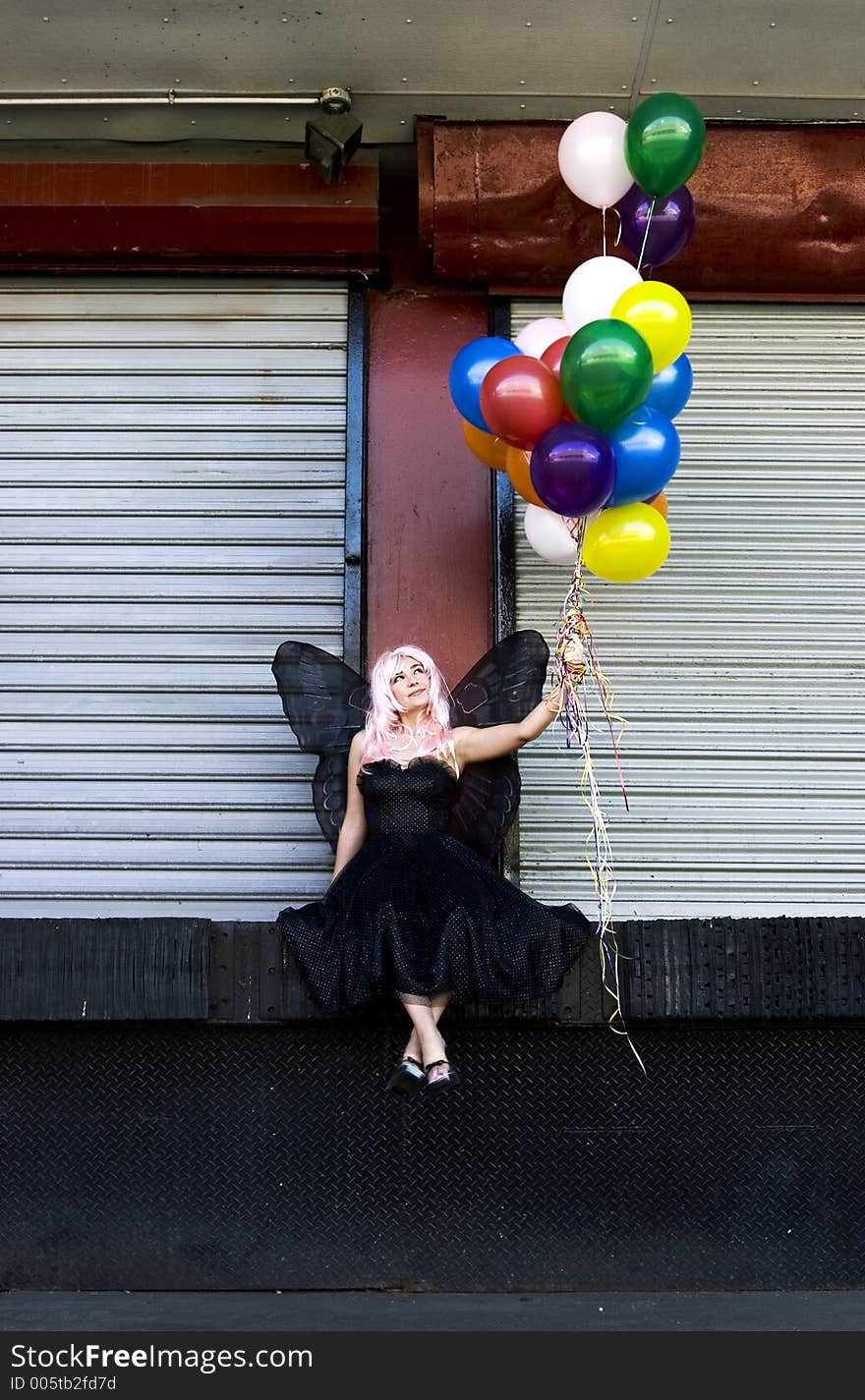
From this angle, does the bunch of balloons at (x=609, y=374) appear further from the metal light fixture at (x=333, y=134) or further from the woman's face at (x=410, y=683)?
the metal light fixture at (x=333, y=134)

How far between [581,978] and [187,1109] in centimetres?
130

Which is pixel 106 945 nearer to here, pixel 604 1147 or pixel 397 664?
pixel 397 664

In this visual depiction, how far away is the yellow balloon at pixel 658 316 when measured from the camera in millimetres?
4023

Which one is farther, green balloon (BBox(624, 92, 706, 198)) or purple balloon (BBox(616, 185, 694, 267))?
purple balloon (BBox(616, 185, 694, 267))

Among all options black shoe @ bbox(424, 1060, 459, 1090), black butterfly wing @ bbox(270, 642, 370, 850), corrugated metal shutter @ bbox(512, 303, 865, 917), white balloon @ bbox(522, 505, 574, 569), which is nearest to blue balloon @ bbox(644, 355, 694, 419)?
white balloon @ bbox(522, 505, 574, 569)

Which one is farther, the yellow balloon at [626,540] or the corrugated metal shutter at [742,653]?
the corrugated metal shutter at [742,653]

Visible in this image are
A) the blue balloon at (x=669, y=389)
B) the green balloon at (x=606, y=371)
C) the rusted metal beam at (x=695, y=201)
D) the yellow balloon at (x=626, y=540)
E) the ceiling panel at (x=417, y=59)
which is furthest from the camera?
the rusted metal beam at (x=695, y=201)

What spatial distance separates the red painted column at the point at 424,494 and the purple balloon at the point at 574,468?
1.28m

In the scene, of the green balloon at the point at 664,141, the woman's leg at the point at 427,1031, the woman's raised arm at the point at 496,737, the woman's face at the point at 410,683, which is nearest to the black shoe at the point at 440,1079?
the woman's leg at the point at 427,1031

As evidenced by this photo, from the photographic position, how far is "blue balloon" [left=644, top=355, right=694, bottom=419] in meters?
4.27

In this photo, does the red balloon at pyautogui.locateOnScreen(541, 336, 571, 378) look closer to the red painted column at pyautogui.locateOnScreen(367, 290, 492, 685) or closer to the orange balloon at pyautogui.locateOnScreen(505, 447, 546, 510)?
the orange balloon at pyautogui.locateOnScreen(505, 447, 546, 510)

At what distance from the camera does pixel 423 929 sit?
4.07 meters

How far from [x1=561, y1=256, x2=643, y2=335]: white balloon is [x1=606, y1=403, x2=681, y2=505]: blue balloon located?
1.25 feet

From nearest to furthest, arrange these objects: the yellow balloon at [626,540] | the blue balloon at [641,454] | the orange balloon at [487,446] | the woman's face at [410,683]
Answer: the blue balloon at [641,454], the yellow balloon at [626,540], the woman's face at [410,683], the orange balloon at [487,446]
